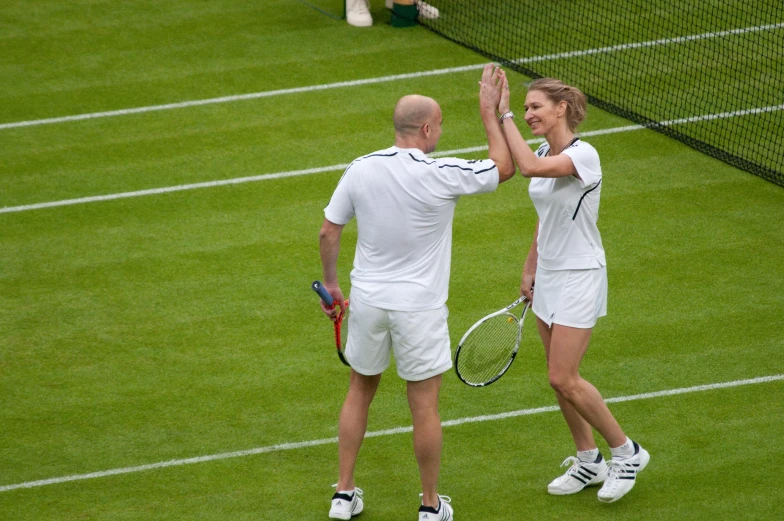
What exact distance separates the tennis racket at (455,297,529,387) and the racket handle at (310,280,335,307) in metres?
0.90

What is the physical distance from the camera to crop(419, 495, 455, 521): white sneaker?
243 inches

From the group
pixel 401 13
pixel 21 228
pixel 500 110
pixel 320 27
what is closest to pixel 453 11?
pixel 401 13

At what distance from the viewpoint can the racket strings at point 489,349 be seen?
6584 mm

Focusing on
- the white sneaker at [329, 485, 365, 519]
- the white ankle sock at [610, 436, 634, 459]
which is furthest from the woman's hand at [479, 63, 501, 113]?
the white sneaker at [329, 485, 365, 519]

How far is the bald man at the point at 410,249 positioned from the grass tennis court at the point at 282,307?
84 cm

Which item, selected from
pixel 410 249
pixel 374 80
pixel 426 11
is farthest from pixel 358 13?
pixel 410 249

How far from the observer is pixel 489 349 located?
263 inches

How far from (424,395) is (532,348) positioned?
2.44m

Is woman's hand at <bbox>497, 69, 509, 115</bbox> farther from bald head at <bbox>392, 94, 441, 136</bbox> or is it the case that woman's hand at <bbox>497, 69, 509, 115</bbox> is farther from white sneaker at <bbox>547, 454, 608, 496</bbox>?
white sneaker at <bbox>547, 454, 608, 496</bbox>

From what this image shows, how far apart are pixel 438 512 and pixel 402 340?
3.51 ft

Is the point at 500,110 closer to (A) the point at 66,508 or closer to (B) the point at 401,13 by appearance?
(A) the point at 66,508

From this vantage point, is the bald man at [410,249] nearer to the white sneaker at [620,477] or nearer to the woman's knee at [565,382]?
the woman's knee at [565,382]

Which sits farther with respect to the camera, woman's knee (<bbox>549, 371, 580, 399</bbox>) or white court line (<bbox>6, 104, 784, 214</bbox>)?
white court line (<bbox>6, 104, 784, 214</bbox>)

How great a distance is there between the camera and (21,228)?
401 inches
